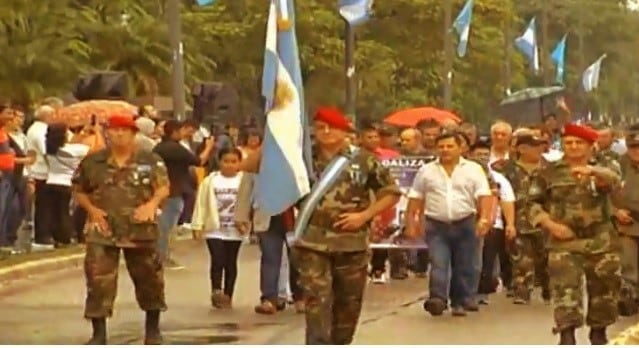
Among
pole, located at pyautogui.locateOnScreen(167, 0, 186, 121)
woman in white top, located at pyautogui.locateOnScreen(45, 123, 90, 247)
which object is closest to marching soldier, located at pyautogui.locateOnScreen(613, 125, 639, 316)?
woman in white top, located at pyautogui.locateOnScreen(45, 123, 90, 247)

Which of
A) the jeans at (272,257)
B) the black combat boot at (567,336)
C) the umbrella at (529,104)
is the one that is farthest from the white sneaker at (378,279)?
Result: the umbrella at (529,104)

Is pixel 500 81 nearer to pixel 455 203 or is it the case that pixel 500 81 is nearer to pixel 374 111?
pixel 374 111

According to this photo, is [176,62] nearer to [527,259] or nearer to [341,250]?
[527,259]

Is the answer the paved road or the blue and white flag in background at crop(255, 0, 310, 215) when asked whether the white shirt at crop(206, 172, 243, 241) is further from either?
the blue and white flag in background at crop(255, 0, 310, 215)

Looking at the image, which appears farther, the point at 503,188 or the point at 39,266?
the point at 39,266

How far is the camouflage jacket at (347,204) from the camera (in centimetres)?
1093

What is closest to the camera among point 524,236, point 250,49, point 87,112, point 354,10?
point 524,236

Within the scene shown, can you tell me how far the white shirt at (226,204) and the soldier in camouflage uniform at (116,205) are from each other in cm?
329

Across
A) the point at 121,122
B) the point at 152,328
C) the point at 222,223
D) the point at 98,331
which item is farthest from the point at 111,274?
the point at 222,223

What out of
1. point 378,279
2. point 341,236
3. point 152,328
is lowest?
point 378,279

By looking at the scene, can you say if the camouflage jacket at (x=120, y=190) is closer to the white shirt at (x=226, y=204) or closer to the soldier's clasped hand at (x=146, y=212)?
the soldier's clasped hand at (x=146, y=212)

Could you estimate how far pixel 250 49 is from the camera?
4181 cm

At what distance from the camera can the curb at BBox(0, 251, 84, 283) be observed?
18062 millimetres

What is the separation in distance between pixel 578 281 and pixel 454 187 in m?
3.27
